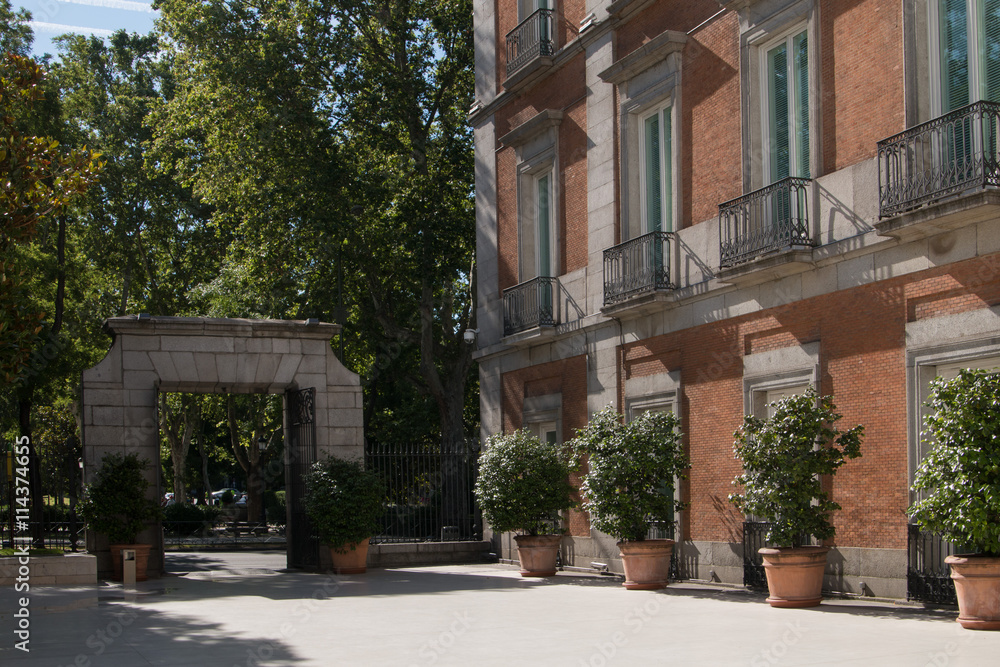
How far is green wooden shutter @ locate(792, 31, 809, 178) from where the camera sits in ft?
46.9

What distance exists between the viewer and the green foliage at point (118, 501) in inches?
680

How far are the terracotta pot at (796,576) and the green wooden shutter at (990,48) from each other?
5.55m

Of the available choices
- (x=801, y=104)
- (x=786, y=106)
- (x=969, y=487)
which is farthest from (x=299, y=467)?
(x=969, y=487)

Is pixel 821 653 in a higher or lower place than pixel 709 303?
lower

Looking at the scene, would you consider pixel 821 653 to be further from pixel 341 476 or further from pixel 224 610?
pixel 341 476

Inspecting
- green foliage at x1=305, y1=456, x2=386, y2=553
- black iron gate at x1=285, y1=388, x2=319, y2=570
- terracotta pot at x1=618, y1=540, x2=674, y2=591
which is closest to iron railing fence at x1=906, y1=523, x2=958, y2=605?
terracotta pot at x1=618, y1=540, x2=674, y2=591

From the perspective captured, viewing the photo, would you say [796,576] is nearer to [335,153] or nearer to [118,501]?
[118,501]

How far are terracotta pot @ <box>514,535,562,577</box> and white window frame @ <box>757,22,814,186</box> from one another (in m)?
7.03

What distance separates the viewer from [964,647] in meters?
8.68

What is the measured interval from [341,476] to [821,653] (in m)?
11.4

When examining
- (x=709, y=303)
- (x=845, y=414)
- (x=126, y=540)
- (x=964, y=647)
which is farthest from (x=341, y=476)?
(x=964, y=647)

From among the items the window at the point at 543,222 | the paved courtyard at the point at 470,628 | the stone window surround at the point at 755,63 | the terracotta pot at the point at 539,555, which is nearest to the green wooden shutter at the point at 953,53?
the stone window surround at the point at 755,63

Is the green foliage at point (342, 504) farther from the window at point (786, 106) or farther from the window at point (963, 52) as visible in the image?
the window at point (963, 52)

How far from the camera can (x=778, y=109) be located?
14.9m
